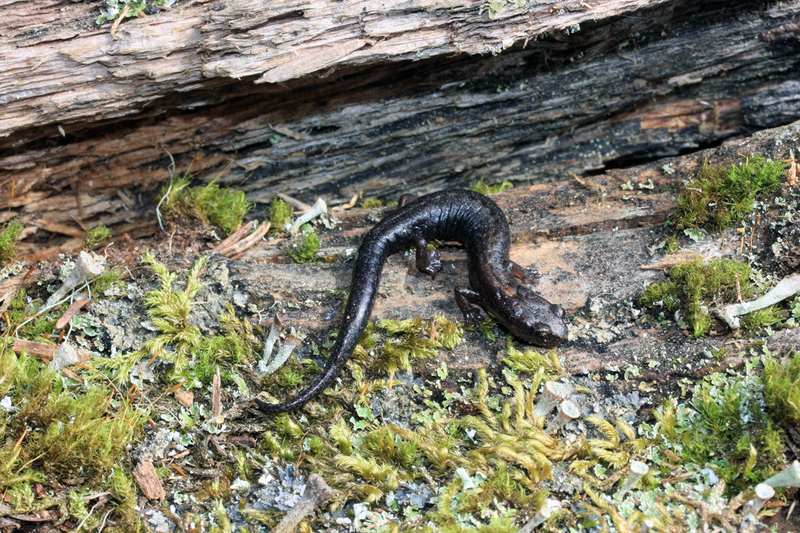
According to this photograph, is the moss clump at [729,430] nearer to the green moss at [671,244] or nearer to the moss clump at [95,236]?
the green moss at [671,244]

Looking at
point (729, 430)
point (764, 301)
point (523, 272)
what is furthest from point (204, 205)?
point (764, 301)

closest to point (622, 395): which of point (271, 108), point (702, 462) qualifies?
point (702, 462)

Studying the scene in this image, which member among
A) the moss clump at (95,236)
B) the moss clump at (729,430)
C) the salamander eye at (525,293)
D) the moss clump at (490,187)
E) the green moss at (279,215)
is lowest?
the moss clump at (729,430)

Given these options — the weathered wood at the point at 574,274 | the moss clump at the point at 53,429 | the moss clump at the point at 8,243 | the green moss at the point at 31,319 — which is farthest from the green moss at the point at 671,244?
the moss clump at the point at 8,243

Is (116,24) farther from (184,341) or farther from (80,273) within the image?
(184,341)

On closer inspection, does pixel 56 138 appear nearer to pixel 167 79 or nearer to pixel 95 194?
pixel 95 194

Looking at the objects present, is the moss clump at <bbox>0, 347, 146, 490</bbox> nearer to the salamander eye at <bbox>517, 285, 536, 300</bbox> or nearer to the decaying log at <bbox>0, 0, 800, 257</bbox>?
the decaying log at <bbox>0, 0, 800, 257</bbox>

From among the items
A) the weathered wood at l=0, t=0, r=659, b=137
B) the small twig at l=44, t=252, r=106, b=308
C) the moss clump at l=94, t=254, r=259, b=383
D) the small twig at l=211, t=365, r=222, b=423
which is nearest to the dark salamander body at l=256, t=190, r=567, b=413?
the small twig at l=211, t=365, r=222, b=423
